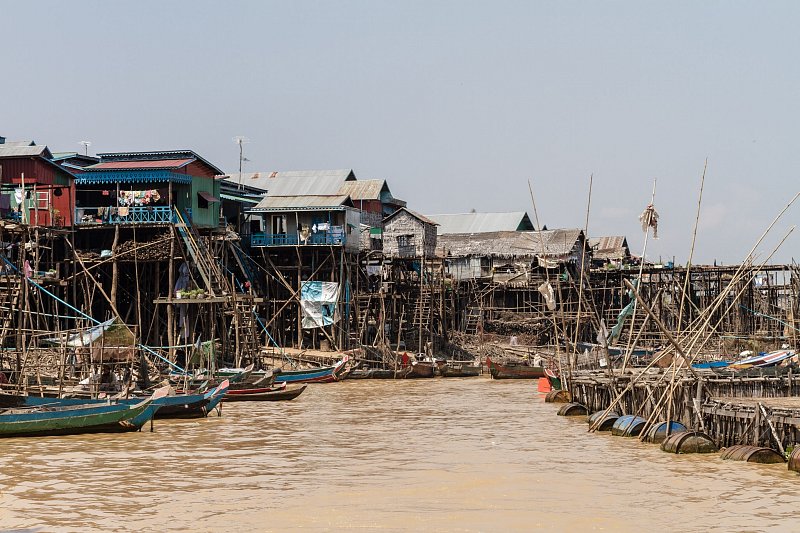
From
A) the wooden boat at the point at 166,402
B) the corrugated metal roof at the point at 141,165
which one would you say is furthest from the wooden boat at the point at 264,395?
the corrugated metal roof at the point at 141,165

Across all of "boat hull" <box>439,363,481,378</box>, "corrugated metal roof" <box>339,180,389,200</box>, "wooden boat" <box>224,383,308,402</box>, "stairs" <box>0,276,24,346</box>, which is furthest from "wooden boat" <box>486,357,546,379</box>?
"stairs" <box>0,276,24,346</box>

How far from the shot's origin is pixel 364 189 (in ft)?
203

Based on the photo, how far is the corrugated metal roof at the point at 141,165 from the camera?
4459 cm

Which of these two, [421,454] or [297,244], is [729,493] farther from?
[297,244]

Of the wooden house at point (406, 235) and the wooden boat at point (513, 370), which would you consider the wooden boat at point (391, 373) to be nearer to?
the wooden boat at point (513, 370)

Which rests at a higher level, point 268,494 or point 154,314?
point 154,314

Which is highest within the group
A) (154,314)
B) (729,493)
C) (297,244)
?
(297,244)

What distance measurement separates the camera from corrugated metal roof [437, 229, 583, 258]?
60.3m

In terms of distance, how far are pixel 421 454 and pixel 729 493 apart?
733 cm

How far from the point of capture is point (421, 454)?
80.3 ft

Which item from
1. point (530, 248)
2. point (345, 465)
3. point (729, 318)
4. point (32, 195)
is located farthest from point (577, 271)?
point (345, 465)

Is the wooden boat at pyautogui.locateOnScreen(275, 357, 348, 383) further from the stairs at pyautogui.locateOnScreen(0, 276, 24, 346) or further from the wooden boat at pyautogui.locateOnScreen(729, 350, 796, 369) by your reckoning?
the wooden boat at pyautogui.locateOnScreen(729, 350, 796, 369)

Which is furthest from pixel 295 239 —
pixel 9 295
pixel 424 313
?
pixel 9 295

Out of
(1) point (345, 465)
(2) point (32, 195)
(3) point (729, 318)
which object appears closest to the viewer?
(1) point (345, 465)
